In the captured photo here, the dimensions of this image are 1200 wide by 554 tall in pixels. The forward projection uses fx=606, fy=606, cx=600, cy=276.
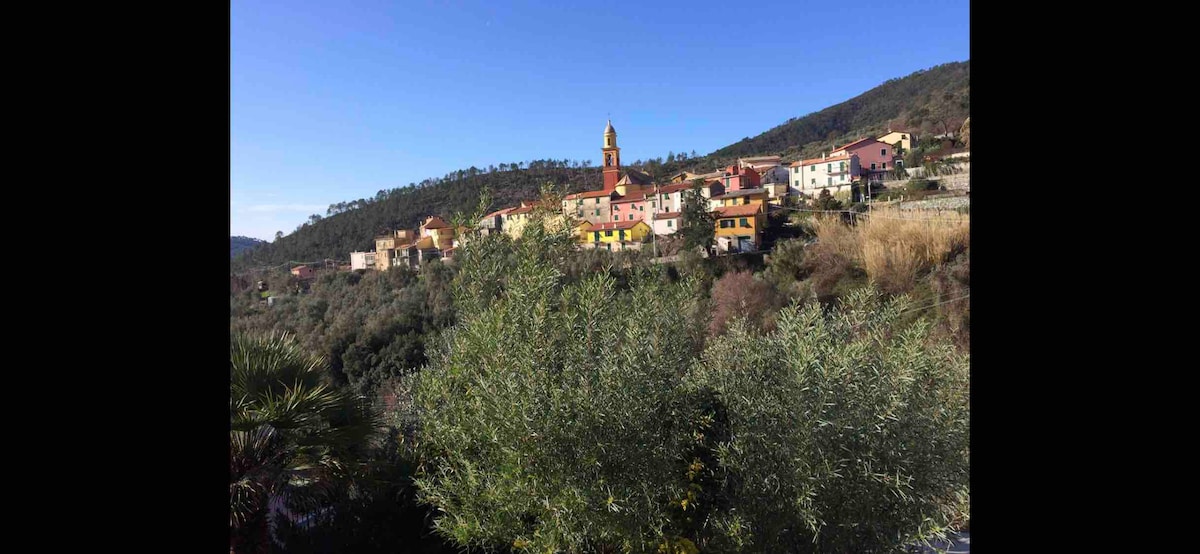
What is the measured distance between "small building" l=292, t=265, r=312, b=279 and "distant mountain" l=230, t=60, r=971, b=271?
0.67 metres

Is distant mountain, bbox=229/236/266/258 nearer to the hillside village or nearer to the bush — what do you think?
the bush

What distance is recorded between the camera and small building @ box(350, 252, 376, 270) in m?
12.9

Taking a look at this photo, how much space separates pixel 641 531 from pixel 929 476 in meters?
1.40

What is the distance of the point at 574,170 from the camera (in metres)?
22.8

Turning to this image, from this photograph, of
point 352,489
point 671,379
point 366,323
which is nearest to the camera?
point 671,379

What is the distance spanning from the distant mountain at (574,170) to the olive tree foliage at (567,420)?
104 centimetres

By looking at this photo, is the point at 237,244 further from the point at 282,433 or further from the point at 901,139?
the point at 901,139

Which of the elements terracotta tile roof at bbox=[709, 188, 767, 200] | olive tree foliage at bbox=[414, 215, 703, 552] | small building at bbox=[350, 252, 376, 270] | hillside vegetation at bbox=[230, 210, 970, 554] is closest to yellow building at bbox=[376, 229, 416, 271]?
small building at bbox=[350, 252, 376, 270]

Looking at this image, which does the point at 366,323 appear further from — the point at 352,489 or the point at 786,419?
the point at 786,419

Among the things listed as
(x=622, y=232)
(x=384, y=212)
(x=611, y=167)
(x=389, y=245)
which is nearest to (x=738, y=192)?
(x=611, y=167)
